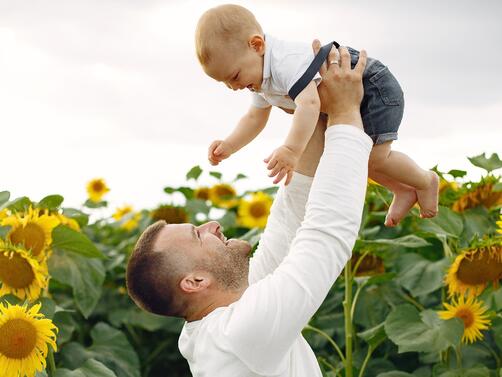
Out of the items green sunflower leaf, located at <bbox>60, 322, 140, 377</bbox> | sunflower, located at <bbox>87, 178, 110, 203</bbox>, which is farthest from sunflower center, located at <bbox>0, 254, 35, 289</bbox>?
sunflower, located at <bbox>87, 178, 110, 203</bbox>

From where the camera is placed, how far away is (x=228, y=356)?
2037mm

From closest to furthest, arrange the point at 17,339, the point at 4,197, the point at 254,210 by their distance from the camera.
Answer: the point at 17,339 → the point at 4,197 → the point at 254,210

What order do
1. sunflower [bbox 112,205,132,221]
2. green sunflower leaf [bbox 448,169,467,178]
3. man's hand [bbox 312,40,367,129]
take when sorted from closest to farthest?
1. man's hand [bbox 312,40,367,129]
2. green sunflower leaf [bbox 448,169,467,178]
3. sunflower [bbox 112,205,132,221]

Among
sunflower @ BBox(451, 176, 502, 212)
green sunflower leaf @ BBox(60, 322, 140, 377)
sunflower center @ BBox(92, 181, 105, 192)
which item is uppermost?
sunflower @ BBox(451, 176, 502, 212)

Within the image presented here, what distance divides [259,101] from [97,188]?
3.19 m

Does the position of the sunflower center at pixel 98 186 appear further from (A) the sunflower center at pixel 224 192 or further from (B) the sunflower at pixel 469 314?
(B) the sunflower at pixel 469 314

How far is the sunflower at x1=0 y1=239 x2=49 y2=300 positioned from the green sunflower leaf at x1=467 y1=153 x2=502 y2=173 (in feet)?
5.09

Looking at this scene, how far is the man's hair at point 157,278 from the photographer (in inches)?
86.0

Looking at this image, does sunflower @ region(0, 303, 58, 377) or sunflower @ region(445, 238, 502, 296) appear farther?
sunflower @ region(445, 238, 502, 296)

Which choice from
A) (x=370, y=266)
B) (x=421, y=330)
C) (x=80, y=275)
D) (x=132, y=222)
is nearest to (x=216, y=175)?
(x=132, y=222)

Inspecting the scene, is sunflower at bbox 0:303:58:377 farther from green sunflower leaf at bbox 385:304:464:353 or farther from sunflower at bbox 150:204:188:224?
sunflower at bbox 150:204:188:224

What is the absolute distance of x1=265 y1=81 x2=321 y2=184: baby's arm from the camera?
6.60 ft

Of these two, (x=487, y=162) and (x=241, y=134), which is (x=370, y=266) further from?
(x=241, y=134)

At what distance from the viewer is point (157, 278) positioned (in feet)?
7.18
